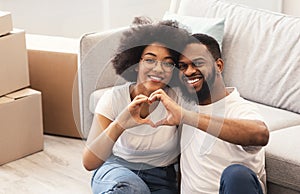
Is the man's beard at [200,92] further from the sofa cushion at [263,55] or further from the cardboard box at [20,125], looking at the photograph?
the cardboard box at [20,125]

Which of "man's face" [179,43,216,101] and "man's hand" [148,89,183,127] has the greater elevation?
"man's face" [179,43,216,101]

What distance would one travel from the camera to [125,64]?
69.1 inches

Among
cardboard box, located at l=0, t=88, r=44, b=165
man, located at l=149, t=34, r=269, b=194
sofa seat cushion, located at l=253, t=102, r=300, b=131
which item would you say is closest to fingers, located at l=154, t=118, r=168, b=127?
man, located at l=149, t=34, r=269, b=194

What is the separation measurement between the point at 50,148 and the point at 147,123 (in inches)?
55.7

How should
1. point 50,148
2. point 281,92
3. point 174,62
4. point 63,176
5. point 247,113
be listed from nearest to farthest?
1. point 174,62
2. point 247,113
3. point 281,92
4. point 63,176
5. point 50,148

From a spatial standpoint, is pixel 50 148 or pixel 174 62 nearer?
pixel 174 62

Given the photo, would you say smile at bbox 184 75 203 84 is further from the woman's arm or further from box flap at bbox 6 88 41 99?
box flap at bbox 6 88 41 99

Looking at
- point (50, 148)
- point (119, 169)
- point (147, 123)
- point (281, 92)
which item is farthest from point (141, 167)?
point (50, 148)

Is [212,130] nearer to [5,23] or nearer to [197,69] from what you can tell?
[197,69]

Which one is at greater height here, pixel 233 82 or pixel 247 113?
pixel 247 113

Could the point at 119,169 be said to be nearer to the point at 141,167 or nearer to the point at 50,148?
the point at 141,167

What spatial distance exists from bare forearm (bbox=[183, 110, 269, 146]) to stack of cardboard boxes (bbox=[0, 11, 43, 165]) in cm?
137

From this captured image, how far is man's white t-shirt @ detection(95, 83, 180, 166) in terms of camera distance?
1.83 meters

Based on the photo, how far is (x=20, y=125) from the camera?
115 inches
